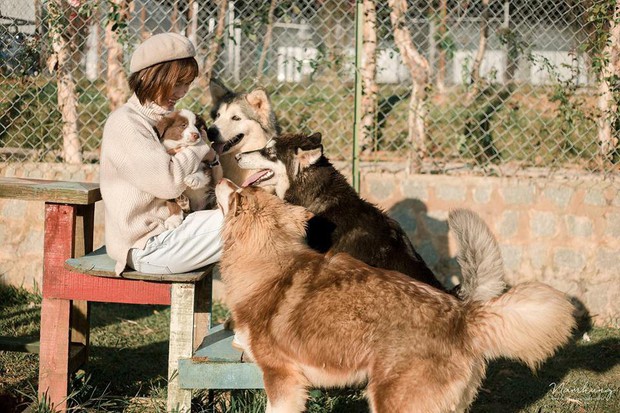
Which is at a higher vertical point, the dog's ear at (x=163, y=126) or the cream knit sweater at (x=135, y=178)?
the dog's ear at (x=163, y=126)

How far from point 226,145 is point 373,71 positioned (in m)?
1.99

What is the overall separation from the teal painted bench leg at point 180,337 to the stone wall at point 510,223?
3.07 meters

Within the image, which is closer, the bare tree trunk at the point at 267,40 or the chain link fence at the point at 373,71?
the chain link fence at the point at 373,71

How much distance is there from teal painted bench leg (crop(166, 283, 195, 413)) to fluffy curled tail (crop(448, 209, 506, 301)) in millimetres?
1522

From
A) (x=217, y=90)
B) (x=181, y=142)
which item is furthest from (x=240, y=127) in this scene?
(x=181, y=142)

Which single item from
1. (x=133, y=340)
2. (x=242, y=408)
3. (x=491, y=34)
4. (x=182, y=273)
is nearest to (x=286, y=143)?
(x=182, y=273)

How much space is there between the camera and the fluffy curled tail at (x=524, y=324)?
3.14 m

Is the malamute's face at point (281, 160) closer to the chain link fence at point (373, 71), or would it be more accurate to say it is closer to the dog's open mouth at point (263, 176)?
the dog's open mouth at point (263, 176)

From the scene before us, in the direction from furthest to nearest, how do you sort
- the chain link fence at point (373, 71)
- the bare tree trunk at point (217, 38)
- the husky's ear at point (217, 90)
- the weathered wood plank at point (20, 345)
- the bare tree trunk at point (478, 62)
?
1. the bare tree trunk at point (478, 62)
2. the bare tree trunk at point (217, 38)
3. the chain link fence at point (373, 71)
4. the husky's ear at point (217, 90)
5. the weathered wood plank at point (20, 345)

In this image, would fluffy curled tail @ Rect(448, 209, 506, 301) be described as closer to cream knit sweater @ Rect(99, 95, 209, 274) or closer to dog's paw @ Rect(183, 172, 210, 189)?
dog's paw @ Rect(183, 172, 210, 189)

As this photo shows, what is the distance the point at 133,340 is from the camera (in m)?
5.80

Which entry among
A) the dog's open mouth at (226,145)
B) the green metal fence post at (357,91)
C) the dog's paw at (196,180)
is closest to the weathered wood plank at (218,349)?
the dog's paw at (196,180)

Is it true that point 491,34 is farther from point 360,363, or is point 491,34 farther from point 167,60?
point 360,363

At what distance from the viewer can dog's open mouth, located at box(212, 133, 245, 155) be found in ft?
18.1
